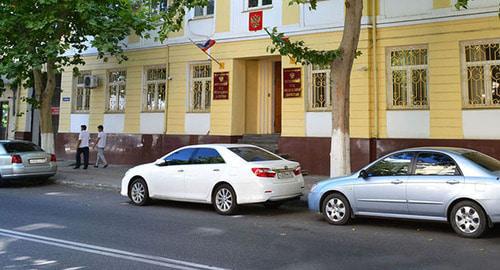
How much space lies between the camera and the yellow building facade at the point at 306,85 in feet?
42.0

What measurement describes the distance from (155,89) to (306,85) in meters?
6.65

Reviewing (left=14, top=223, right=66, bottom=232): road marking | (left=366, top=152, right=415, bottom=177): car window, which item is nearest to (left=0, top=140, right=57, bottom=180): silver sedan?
(left=14, top=223, right=66, bottom=232): road marking

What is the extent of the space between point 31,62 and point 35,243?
9360 millimetres

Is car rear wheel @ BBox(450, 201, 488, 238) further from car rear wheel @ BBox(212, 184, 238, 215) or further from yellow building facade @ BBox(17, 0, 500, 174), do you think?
yellow building facade @ BBox(17, 0, 500, 174)

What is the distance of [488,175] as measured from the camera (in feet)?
23.3

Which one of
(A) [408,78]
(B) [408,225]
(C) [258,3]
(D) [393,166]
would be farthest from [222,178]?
(C) [258,3]

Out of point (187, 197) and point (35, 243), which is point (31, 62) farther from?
point (35, 243)

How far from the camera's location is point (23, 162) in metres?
13.8

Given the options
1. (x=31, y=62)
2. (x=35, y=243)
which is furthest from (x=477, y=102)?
(x=31, y=62)

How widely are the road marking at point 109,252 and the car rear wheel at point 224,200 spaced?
3.37 m

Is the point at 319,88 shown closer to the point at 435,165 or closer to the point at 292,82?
the point at 292,82

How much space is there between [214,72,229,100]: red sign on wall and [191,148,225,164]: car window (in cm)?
651

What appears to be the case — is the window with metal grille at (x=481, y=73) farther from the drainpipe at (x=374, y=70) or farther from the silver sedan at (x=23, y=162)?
the silver sedan at (x=23, y=162)

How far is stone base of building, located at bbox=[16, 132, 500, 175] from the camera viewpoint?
13.1 meters
